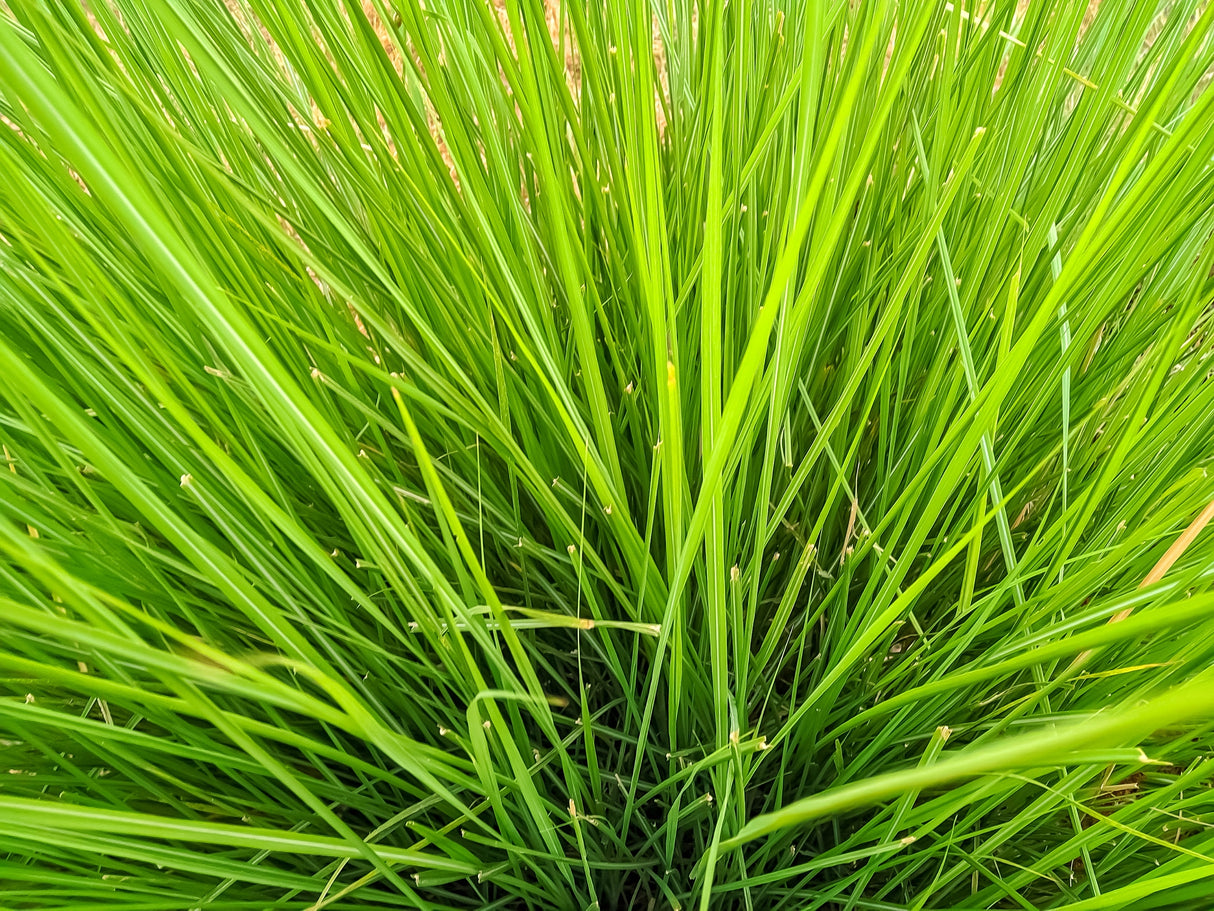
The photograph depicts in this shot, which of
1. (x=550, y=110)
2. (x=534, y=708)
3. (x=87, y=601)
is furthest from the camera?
(x=550, y=110)

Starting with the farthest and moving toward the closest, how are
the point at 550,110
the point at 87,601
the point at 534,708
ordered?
the point at 550,110 → the point at 534,708 → the point at 87,601

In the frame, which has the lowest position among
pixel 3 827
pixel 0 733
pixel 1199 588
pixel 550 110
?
pixel 0 733

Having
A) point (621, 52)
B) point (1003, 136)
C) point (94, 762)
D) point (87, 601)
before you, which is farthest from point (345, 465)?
point (1003, 136)

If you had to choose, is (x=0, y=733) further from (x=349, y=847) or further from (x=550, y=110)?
(x=550, y=110)

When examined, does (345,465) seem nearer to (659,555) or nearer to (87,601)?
(87,601)

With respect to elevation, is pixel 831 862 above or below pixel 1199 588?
below

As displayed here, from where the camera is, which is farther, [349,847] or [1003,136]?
[1003,136]

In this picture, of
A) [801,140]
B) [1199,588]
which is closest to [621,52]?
[801,140]
